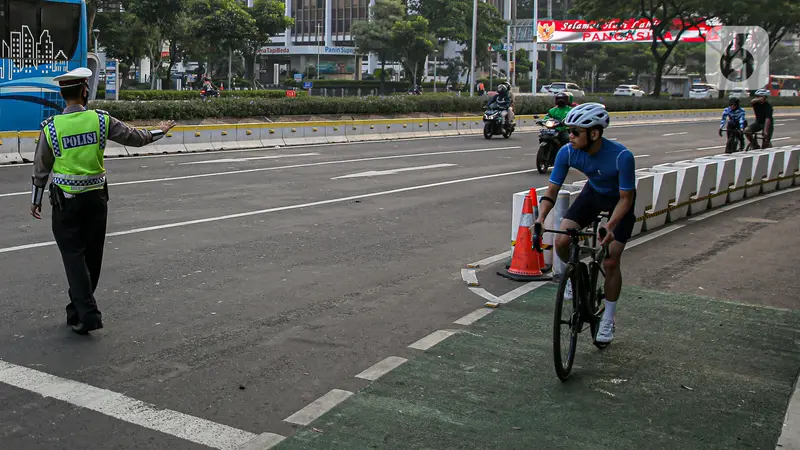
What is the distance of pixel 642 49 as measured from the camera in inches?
3509

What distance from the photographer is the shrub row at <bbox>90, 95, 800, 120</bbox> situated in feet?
88.4

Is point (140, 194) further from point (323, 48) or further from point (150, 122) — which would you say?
point (323, 48)

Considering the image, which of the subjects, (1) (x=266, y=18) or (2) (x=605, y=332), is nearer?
(2) (x=605, y=332)

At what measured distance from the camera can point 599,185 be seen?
6723mm

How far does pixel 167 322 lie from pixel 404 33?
71.0m

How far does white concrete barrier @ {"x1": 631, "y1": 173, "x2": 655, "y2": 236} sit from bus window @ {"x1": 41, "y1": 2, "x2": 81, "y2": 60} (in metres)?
15.2

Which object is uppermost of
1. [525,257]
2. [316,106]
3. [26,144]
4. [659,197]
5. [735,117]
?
[316,106]

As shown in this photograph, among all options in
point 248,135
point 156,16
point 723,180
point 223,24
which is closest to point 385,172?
point 723,180

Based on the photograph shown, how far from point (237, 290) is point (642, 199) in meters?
6.24

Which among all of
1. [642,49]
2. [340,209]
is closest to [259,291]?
[340,209]

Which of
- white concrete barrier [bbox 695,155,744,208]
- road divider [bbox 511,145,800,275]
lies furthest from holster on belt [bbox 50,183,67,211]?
white concrete barrier [bbox 695,155,744,208]

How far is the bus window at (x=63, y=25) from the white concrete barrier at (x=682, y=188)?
14824 mm

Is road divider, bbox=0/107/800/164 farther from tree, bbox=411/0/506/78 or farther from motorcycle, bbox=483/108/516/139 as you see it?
tree, bbox=411/0/506/78

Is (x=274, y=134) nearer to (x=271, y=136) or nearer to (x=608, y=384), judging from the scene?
(x=271, y=136)
